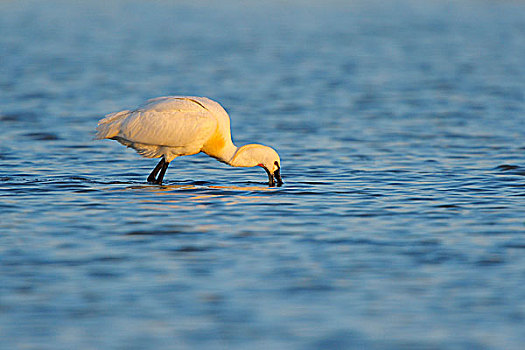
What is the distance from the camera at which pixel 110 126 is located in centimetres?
1259

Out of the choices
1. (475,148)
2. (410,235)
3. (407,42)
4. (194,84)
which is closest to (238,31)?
(407,42)

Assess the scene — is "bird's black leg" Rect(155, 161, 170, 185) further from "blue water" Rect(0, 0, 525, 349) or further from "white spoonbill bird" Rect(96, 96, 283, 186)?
"blue water" Rect(0, 0, 525, 349)

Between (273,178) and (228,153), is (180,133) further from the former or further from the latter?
(273,178)

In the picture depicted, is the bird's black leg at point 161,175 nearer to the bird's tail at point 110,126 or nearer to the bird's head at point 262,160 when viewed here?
the bird's tail at point 110,126

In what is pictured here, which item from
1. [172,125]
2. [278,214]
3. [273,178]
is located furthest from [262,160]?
[278,214]

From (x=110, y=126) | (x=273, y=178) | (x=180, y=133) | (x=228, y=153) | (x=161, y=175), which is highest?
(x=110, y=126)

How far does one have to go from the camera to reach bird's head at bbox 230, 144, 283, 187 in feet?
41.8

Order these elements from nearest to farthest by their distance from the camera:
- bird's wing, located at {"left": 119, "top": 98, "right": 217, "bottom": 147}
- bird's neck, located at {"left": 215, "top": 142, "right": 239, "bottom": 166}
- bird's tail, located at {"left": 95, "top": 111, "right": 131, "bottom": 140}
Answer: bird's wing, located at {"left": 119, "top": 98, "right": 217, "bottom": 147}
bird's tail, located at {"left": 95, "top": 111, "right": 131, "bottom": 140}
bird's neck, located at {"left": 215, "top": 142, "right": 239, "bottom": 166}

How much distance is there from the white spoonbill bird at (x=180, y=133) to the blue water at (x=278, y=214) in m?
0.41

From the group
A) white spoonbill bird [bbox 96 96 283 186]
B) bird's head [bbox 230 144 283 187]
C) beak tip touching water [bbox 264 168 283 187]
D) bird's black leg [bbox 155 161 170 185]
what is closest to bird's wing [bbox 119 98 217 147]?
white spoonbill bird [bbox 96 96 283 186]

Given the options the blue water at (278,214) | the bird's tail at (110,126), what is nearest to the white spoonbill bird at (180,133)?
the bird's tail at (110,126)

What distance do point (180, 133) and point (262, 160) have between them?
3.68 ft

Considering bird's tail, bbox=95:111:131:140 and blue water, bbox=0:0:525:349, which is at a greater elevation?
bird's tail, bbox=95:111:131:140

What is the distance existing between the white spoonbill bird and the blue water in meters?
0.41
